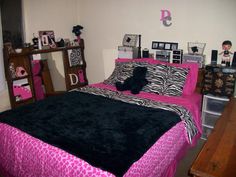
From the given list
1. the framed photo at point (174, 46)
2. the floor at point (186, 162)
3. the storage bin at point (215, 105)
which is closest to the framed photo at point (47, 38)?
the framed photo at point (174, 46)

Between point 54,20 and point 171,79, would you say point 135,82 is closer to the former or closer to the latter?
point 171,79

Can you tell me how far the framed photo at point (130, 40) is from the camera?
3670mm

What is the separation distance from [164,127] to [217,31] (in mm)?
1642

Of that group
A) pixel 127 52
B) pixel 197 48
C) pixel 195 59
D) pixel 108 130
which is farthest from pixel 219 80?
pixel 108 130

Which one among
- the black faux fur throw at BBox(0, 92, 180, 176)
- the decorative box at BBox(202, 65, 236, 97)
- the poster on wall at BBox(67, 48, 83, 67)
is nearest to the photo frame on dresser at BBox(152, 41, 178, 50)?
the decorative box at BBox(202, 65, 236, 97)

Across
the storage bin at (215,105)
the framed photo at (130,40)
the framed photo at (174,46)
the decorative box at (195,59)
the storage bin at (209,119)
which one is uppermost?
the framed photo at (130,40)

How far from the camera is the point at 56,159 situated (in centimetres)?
165

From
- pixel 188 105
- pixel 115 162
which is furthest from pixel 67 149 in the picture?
pixel 188 105

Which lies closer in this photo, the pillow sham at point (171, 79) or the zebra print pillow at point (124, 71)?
the pillow sham at point (171, 79)

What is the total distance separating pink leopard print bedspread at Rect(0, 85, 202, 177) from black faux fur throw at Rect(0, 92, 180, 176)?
0.05 m

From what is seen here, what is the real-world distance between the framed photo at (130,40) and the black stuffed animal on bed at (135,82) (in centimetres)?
71

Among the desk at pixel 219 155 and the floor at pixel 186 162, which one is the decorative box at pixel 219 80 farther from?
the desk at pixel 219 155

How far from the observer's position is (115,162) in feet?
5.16

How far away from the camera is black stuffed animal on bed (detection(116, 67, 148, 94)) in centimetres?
297
